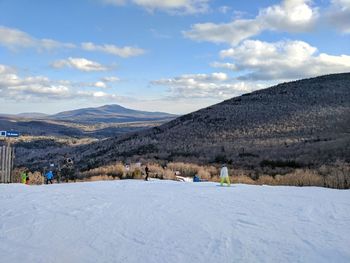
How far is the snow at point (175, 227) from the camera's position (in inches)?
248

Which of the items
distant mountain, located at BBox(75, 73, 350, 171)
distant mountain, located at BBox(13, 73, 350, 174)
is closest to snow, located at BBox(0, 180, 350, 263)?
distant mountain, located at BBox(13, 73, 350, 174)

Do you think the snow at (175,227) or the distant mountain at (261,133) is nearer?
the snow at (175,227)

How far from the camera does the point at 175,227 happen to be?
25.9 ft

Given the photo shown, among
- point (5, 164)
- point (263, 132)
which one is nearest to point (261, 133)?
point (263, 132)

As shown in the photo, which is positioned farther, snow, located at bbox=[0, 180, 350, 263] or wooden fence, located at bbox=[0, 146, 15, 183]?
wooden fence, located at bbox=[0, 146, 15, 183]

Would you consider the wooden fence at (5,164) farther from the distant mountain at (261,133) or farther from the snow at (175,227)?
the distant mountain at (261,133)

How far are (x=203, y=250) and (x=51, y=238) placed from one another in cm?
267

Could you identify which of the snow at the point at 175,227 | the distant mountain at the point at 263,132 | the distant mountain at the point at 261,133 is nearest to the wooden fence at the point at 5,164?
the snow at the point at 175,227

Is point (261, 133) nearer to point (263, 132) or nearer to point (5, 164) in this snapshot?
point (263, 132)

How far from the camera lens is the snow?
6305mm

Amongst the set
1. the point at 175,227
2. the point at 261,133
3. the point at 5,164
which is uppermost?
the point at 261,133

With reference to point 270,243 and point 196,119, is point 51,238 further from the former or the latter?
point 196,119

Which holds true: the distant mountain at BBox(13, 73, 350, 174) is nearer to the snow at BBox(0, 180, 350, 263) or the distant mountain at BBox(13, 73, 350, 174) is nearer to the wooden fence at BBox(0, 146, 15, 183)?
the wooden fence at BBox(0, 146, 15, 183)

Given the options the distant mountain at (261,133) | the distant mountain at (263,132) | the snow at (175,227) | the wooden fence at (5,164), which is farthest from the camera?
the distant mountain at (263,132)
